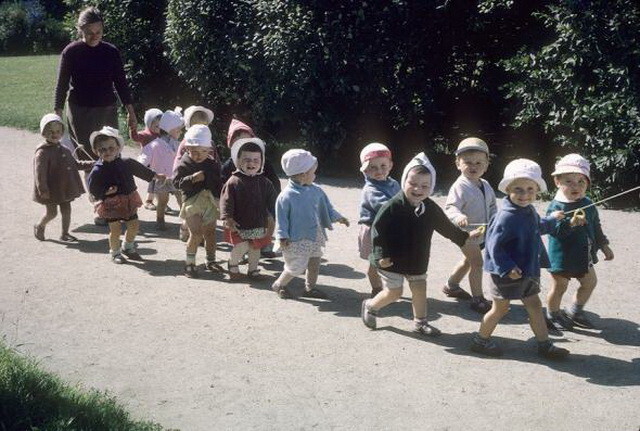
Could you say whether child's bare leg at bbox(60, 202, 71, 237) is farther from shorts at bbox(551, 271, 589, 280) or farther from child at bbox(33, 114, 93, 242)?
shorts at bbox(551, 271, 589, 280)

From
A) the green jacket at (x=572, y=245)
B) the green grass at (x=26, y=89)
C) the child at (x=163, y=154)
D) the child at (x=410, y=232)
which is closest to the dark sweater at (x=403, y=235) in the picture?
the child at (x=410, y=232)

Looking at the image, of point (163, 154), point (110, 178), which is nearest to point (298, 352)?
point (110, 178)

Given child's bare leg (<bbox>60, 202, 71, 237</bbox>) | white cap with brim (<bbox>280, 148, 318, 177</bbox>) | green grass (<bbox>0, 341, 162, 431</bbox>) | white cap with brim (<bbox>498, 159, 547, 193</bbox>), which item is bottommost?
green grass (<bbox>0, 341, 162, 431</bbox>)

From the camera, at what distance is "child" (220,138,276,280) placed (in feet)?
26.0

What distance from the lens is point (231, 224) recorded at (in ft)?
26.0

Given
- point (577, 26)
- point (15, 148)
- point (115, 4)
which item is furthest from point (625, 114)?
point (15, 148)

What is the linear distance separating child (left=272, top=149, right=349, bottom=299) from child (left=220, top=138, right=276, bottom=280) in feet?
1.45

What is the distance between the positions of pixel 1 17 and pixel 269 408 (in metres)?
34.4

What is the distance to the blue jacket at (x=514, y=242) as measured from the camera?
244 inches

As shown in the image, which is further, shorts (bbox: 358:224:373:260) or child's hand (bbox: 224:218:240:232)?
child's hand (bbox: 224:218:240:232)

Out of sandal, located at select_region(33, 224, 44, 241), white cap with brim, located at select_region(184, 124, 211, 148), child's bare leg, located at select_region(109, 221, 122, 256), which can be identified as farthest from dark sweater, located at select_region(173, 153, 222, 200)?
sandal, located at select_region(33, 224, 44, 241)

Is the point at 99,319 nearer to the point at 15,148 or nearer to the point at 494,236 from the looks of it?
the point at 494,236

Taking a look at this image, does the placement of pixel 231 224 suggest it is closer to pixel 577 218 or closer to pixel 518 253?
pixel 518 253

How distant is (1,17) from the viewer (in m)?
36.0
